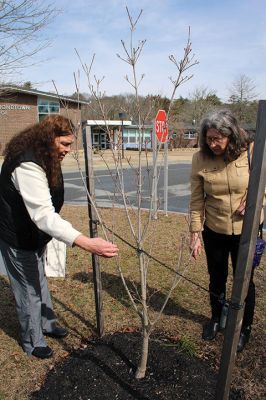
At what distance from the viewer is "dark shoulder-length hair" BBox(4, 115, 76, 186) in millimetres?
2215

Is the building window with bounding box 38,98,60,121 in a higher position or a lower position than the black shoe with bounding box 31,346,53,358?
higher

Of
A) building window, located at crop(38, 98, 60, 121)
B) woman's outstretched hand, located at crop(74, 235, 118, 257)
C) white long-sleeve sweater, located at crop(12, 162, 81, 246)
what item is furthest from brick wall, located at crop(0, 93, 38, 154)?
woman's outstretched hand, located at crop(74, 235, 118, 257)

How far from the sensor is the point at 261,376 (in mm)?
2492

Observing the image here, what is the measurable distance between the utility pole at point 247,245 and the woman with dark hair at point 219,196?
3.00 ft

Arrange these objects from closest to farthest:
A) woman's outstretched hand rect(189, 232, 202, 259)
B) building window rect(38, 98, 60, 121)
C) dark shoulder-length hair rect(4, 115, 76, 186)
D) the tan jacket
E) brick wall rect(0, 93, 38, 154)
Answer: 1. dark shoulder-length hair rect(4, 115, 76, 186)
2. the tan jacket
3. woman's outstretched hand rect(189, 232, 202, 259)
4. brick wall rect(0, 93, 38, 154)
5. building window rect(38, 98, 60, 121)

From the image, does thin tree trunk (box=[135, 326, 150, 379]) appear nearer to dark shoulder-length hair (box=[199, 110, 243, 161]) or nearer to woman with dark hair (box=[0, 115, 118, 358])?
woman with dark hair (box=[0, 115, 118, 358])

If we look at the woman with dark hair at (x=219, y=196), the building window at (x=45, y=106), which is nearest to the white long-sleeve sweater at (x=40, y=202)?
the woman with dark hair at (x=219, y=196)

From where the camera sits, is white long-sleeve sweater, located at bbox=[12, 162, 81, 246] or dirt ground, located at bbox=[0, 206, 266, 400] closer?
white long-sleeve sweater, located at bbox=[12, 162, 81, 246]

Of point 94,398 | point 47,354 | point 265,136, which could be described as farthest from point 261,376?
point 265,136

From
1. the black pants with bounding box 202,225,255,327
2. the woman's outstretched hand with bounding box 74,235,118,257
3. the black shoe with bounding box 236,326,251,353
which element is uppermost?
the woman's outstretched hand with bounding box 74,235,118,257

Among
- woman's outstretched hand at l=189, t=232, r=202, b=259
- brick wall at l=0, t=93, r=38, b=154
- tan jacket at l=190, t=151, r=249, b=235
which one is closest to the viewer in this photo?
tan jacket at l=190, t=151, r=249, b=235

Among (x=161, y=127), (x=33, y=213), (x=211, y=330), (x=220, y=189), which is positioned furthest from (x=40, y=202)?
(x=211, y=330)

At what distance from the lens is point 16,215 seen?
239 cm

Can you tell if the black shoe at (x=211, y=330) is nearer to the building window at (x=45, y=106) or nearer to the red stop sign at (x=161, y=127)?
the red stop sign at (x=161, y=127)
